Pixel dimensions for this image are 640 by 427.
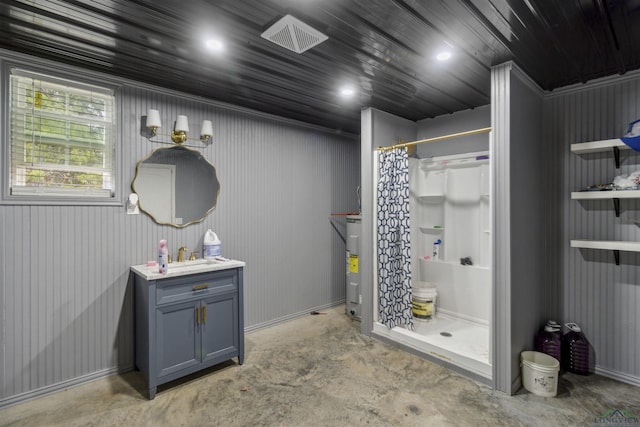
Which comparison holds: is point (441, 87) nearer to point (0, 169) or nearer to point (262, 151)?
point (262, 151)

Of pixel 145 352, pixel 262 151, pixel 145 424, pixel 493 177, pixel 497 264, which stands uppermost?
pixel 262 151

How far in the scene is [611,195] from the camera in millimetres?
2328

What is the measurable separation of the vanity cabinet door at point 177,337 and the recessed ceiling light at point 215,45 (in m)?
1.89

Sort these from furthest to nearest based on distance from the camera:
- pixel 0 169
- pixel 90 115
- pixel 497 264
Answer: pixel 90 115, pixel 497 264, pixel 0 169

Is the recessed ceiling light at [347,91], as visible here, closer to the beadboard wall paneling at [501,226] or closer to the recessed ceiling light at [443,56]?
the recessed ceiling light at [443,56]

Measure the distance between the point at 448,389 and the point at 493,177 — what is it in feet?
5.41

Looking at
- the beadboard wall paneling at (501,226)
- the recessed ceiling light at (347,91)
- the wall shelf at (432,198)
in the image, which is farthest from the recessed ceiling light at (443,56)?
the wall shelf at (432,198)

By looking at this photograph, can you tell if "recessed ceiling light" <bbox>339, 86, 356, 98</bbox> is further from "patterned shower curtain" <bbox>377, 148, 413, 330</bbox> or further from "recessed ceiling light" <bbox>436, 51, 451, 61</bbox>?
"recessed ceiling light" <bbox>436, 51, 451, 61</bbox>

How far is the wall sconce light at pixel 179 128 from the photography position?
2.65 meters

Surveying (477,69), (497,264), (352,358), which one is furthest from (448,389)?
(477,69)

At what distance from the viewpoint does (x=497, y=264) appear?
2350 millimetres

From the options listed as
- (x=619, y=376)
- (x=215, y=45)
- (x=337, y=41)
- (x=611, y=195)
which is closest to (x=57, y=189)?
(x=215, y=45)

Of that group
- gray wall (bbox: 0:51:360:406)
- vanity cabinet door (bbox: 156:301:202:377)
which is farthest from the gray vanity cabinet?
gray wall (bbox: 0:51:360:406)

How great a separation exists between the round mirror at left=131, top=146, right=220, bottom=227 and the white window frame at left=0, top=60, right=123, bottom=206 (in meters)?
0.18
